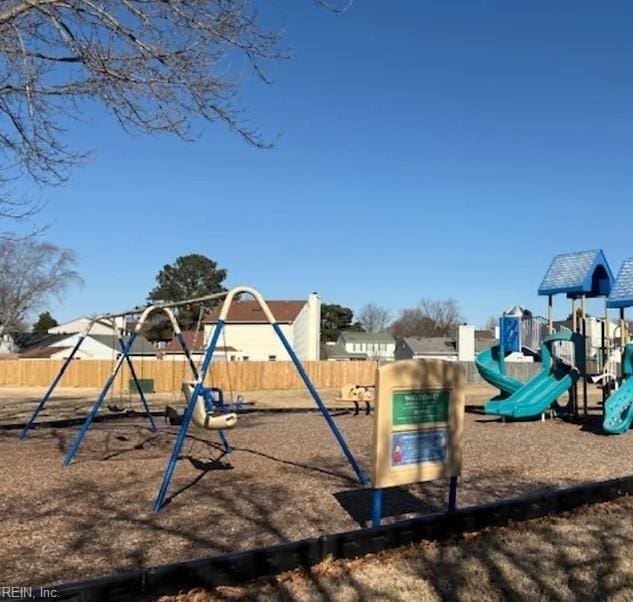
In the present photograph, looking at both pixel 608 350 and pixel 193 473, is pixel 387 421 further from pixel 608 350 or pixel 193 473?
pixel 608 350

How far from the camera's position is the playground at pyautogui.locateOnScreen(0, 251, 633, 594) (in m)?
5.48

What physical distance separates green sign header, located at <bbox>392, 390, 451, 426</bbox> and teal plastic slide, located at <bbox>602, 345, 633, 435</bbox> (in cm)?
885

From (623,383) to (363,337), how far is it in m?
78.5

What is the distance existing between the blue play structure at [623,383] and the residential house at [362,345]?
70.2 m

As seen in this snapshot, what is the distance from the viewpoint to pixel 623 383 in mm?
14758

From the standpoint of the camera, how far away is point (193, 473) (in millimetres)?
8734

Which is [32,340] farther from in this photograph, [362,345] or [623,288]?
[623,288]

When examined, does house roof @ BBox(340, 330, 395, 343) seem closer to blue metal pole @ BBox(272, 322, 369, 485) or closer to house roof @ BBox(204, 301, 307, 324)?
house roof @ BBox(204, 301, 307, 324)

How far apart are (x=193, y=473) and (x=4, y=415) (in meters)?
14.8

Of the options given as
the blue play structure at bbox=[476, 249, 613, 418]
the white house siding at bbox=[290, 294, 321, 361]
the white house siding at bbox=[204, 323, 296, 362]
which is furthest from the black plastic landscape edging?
the white house siding at bbox=[204, 323, 296, 362]

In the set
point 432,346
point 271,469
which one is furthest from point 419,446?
point 432,346

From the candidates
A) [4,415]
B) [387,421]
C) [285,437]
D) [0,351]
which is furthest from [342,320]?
[387,421]

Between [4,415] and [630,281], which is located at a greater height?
[630,281]

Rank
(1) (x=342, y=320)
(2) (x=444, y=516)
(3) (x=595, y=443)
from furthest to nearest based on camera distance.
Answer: (1) (x=342, y=320), (3) (x=595, y=443), (2) (x=444, y=516)
